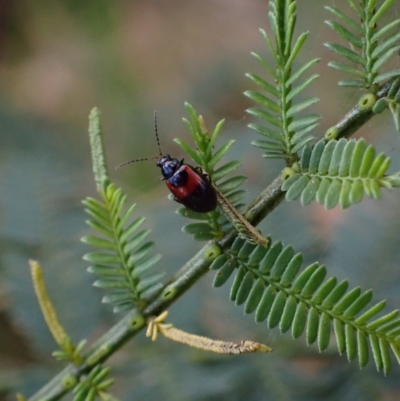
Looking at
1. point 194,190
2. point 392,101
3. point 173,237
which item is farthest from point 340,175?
point 173,237

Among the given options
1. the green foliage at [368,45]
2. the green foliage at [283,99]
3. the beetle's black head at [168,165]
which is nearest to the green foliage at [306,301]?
the green foliage at [283,99]

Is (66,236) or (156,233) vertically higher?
(66,236)

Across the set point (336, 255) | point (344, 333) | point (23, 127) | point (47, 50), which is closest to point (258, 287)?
point (344, 333)

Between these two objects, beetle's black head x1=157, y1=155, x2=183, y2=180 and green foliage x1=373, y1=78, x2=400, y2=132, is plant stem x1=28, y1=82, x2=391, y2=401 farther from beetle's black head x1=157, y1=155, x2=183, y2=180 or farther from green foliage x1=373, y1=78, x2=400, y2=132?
beetle's black head x1=157, y1=155, x2=183, y2=180

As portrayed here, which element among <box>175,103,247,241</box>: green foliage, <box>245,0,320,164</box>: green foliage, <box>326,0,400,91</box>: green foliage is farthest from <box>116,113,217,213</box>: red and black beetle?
<box>326,0,400,91</box>: green foliage

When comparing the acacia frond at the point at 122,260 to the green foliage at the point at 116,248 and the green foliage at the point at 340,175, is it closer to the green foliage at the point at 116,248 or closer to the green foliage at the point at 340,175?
the green foliage at the point at 116,248

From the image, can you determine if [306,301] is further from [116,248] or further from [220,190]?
[116,248]

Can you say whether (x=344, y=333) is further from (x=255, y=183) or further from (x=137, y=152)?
(x=137, y=152)
